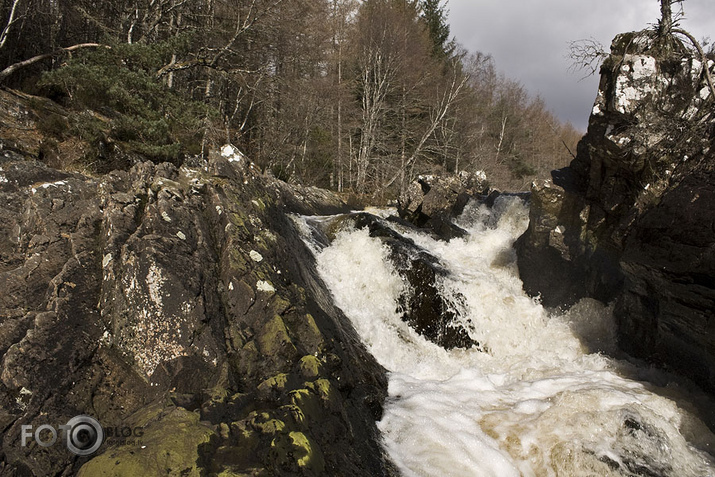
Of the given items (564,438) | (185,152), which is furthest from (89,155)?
(564,438)

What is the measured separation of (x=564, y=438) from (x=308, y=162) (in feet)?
62.6

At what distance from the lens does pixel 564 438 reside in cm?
396

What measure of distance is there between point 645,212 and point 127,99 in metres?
11.5

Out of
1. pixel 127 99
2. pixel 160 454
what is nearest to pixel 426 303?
pixel 160 454

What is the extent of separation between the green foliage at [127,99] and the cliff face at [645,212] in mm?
9743

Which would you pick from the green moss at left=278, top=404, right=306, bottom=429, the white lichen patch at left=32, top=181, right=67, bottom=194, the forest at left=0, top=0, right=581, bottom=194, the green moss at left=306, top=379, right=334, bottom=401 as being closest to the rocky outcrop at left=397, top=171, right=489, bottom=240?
the forest at left=0, top=0, right=581, bottom=194

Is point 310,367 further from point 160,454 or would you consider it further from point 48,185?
point 48,185

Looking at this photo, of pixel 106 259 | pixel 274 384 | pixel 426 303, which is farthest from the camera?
pixel 426 303

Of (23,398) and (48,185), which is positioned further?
(48,185)

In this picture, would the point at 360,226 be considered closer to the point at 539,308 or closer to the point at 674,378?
the point at 539,308

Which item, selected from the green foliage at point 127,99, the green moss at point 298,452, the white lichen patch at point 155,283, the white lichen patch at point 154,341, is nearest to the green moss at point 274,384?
the green moss at point 298,452

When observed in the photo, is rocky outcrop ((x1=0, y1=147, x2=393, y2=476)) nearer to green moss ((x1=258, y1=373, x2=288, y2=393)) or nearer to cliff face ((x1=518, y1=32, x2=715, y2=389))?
green moss ((x1=258, y1=373, x2=288, y2=393))

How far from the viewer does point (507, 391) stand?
5.20 m

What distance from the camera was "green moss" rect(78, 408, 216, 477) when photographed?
2148 mm
